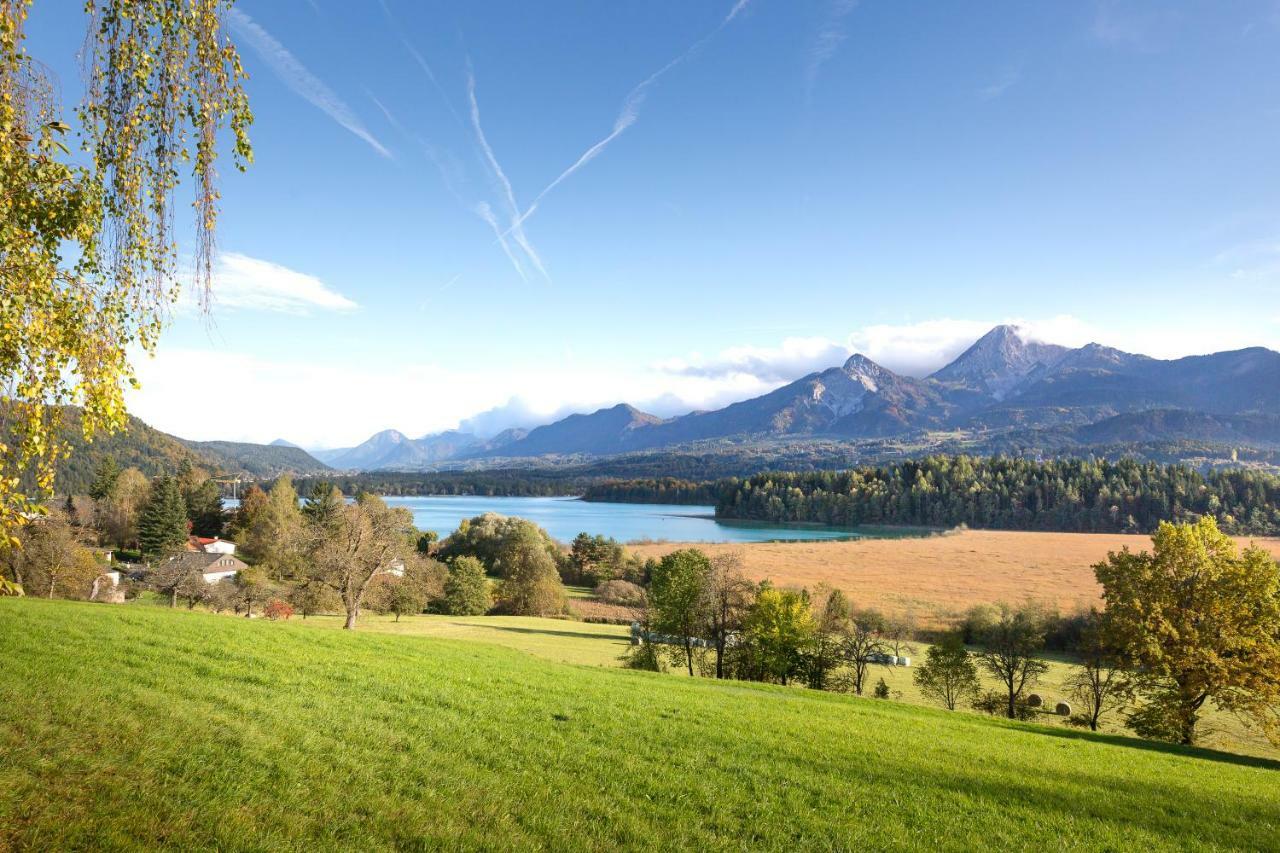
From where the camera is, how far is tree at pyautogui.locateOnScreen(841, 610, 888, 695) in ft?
104

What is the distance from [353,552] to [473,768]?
27.3m

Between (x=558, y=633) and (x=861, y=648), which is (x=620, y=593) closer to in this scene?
(x=558, y=633)

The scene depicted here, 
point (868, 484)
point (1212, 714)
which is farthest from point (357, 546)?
point (868, 484)

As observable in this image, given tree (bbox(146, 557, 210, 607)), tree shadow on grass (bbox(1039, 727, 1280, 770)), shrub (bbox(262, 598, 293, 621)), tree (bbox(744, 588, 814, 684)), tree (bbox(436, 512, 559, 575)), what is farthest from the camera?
tree (bbox(436, 512, 559, 575))

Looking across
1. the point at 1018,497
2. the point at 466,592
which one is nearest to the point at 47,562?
the point at 466,592

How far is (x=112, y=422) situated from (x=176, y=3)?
364 cm

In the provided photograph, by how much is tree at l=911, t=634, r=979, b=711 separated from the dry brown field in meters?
20.5

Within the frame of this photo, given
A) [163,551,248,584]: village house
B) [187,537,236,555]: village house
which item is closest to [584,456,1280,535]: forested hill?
[187,537,236,555]: village house

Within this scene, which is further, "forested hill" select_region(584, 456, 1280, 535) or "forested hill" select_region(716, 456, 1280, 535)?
"forested hill" select_region(584, 456, 1280, 535)

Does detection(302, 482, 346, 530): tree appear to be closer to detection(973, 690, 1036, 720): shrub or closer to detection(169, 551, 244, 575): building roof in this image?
detection(169, 551, 244, 575): building roof

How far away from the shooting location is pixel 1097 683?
2670 cm

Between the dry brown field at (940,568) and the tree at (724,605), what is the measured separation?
2479 cm

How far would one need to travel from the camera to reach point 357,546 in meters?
31.9

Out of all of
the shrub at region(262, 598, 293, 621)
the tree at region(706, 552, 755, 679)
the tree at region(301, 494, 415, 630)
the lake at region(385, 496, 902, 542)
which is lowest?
the lake at region(385, 496, 902, 542)
